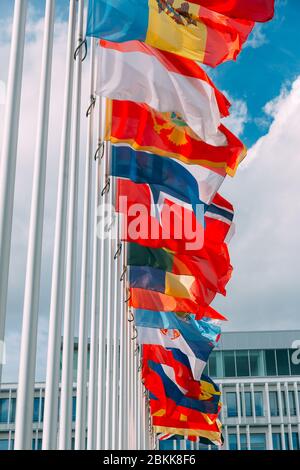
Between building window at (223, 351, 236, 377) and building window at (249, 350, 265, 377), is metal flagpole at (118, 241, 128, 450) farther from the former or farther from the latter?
building window at (249, 350, 265, 377)

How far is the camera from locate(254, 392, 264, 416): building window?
193 feet

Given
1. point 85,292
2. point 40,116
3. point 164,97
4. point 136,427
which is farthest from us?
point 136,427

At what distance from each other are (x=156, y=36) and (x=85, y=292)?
181 inches

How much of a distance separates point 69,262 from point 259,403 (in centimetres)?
5016

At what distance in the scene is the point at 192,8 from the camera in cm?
1126

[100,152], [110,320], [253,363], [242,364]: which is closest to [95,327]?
[110,320]

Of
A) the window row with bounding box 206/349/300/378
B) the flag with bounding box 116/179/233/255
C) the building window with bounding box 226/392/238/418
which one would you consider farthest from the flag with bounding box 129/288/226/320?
the window row with bounding box 206/349/300/378

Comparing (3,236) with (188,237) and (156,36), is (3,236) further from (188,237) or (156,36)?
(188,237)

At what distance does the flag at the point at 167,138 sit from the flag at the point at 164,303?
5233 millimetres

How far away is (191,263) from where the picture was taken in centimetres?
1691

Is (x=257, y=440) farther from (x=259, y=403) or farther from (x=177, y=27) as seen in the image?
(x=177, y=27)

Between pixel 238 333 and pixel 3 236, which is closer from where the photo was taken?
pixel 3 236

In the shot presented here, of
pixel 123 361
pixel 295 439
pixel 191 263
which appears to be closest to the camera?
pixel 191 263
